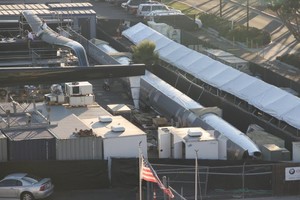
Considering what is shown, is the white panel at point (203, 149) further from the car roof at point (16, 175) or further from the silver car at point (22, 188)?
the car roof at point (16, 175)

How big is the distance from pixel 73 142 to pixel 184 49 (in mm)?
21287

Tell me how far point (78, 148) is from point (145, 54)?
18702mm

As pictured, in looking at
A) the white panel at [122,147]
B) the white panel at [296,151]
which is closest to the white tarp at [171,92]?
the white panel at [296,151]

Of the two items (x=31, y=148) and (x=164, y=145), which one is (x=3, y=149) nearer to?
(x=31, y=148)

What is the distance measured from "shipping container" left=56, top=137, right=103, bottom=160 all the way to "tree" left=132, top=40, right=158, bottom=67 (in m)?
18.1

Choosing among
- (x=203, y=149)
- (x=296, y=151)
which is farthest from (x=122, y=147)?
(x=296, y=151)

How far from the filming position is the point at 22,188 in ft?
114

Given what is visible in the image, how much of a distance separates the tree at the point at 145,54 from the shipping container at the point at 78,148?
1811 cm

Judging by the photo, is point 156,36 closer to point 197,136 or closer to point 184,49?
point 184,49

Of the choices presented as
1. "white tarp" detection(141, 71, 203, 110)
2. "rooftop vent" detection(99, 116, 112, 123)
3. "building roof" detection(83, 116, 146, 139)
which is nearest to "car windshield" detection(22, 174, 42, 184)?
"building roof" detection(83, 116, 146, 139)

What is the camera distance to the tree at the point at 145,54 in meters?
54.8

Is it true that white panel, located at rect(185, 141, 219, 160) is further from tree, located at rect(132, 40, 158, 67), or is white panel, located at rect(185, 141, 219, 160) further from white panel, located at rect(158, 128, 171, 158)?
tree, located at rect(132, 40, 158, 67)

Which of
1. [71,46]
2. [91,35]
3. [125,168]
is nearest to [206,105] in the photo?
[71,46]

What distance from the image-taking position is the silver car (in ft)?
115
